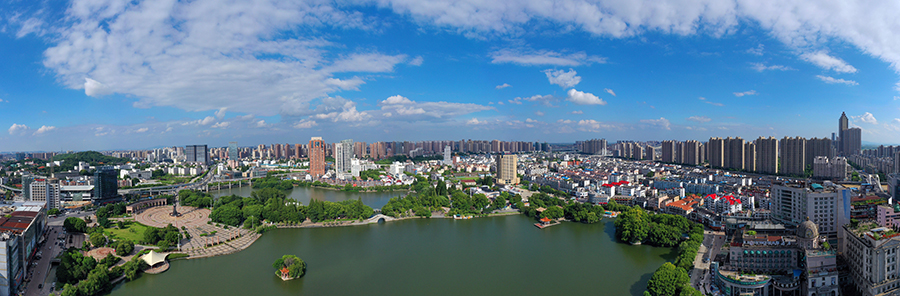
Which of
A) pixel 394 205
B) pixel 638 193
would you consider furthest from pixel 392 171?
pixel 638 193

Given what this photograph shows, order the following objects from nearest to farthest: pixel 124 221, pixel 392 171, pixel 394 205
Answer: pixel 124 221
pixel 394 205
pixel 392 171

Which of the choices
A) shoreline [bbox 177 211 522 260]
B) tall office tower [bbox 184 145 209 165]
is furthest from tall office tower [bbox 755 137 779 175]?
tall office tower [bbox 184 145 209 165]

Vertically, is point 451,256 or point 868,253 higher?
point 868,253

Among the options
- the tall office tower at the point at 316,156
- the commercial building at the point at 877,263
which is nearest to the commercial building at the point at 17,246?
the commercial building at the point at 877,263

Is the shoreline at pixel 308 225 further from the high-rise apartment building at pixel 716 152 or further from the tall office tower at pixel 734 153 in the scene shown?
the high-rise apartment building at pixel 716 152

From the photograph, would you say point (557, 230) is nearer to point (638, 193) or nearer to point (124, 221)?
point (638, 193)

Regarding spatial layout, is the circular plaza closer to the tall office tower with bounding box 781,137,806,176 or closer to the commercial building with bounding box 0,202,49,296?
the commercial building with bounding box 0,202,49,296
